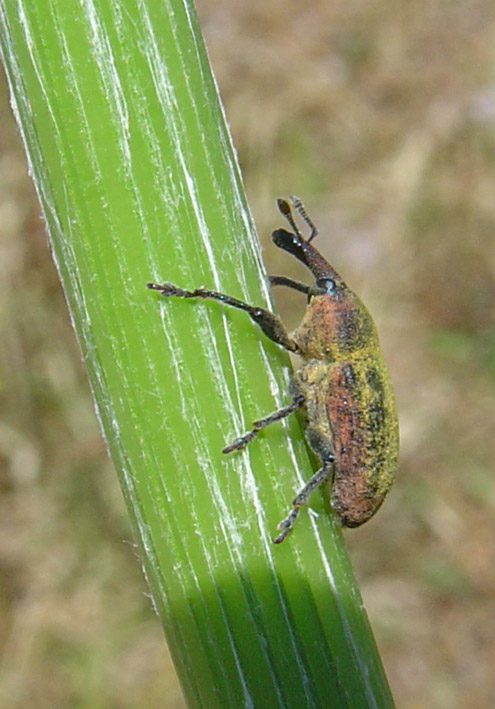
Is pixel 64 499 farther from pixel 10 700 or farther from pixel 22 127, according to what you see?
pixel 22 127

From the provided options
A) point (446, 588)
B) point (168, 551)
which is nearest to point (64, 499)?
point (446, 588)

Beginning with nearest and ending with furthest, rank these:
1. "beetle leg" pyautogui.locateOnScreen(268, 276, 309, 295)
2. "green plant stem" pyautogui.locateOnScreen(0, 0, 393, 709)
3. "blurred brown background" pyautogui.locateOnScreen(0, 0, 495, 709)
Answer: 1. "green plant stem" pyautogui.locateOnScreen(0, 0, 393, 709)
2. "beetle leg" pyautogui.locateOnScreen(268, 276, 309, 295)
3. "blurred brown background" pyautogui.locateOnScreen(0, 0, 495, 709)

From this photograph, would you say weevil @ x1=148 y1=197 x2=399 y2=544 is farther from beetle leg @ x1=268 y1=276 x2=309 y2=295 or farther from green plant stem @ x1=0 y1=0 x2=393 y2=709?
green plant stem @ x1=0 y1=0 x2=393 y2=709

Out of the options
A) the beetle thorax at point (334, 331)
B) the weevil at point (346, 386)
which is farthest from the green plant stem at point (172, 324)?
the beetle thorax at point (334, 331)

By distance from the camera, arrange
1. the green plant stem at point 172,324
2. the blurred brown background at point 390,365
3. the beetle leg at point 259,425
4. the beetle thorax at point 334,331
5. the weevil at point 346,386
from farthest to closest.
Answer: the blurred brown background at point 390,365 < the beetle thorax at point 334,331 < the weevil at point 346,386 < the beetle leg at point 259,425 < the green plant stem at point 172,324

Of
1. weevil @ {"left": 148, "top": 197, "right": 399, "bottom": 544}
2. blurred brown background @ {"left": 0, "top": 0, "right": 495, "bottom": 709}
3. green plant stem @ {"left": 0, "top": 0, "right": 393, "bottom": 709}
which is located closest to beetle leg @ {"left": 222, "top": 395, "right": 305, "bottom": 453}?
green plant stem @ {"left": 0, "top": 0, "right": 393, "bottom": 709}

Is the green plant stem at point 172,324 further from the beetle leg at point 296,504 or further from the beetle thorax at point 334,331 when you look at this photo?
the beetle thorax at point 334,331

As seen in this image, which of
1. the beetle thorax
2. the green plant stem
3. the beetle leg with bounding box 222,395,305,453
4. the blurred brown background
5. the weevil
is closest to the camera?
the green plant stem
